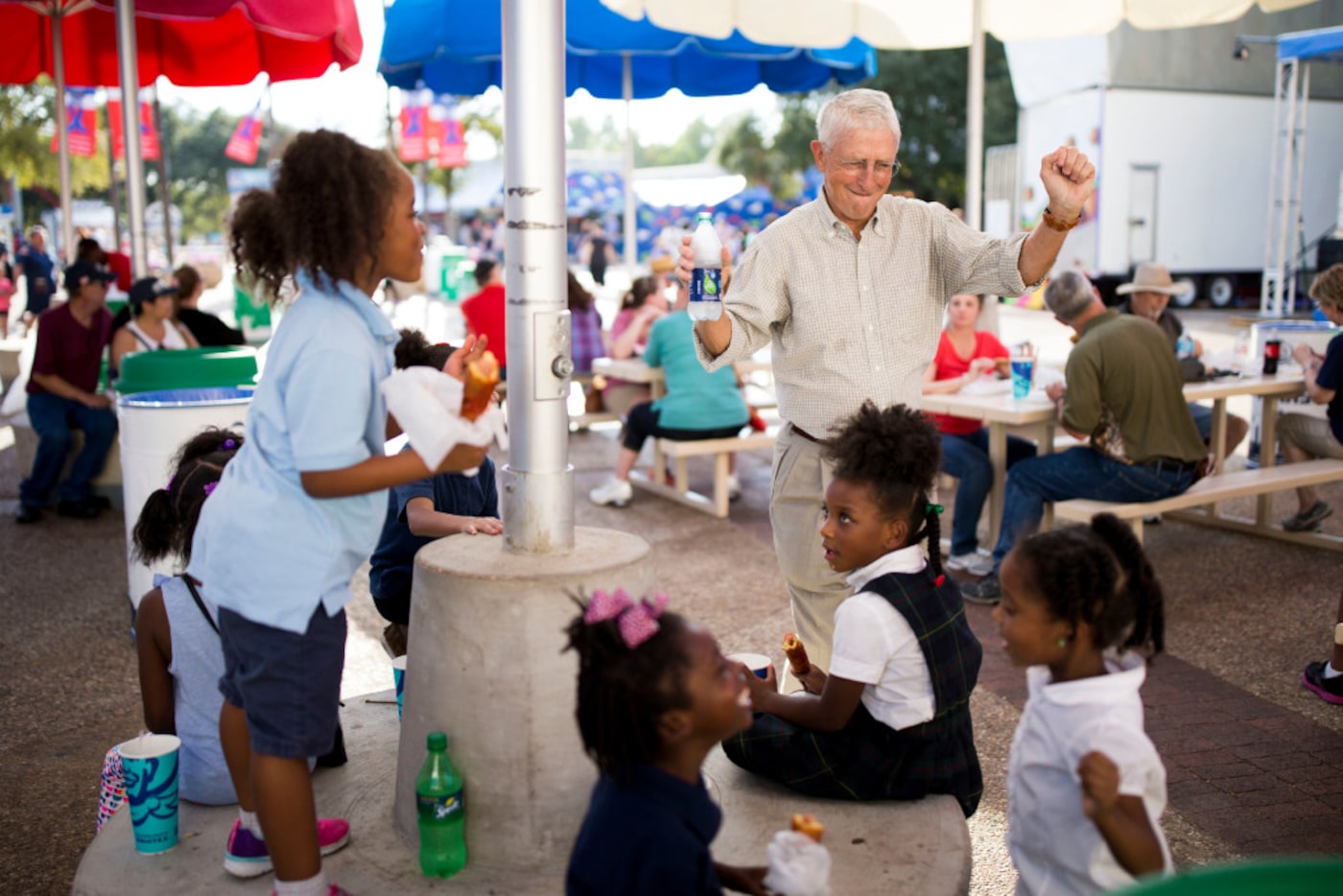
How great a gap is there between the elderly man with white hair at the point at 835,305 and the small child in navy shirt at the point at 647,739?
1507 millimetres

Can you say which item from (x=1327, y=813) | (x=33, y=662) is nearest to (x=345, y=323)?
(x=1327, y=813)

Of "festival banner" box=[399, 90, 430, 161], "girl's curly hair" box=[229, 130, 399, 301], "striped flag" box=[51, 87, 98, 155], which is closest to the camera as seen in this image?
"girl's curly hair" box=[229, 130, 399, 301]

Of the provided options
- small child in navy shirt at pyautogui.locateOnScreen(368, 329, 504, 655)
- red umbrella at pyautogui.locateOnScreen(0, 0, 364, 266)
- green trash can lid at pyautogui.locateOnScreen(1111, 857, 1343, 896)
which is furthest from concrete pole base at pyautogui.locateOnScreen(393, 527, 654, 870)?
red umbrella at pyautogui.locateOnScreen(0, 0, 364, 266)

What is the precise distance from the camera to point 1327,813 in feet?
11.8

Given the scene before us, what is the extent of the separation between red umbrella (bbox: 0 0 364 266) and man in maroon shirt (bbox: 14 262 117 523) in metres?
0.70

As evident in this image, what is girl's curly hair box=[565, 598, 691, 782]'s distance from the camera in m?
2.14

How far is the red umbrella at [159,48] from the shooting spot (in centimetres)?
886

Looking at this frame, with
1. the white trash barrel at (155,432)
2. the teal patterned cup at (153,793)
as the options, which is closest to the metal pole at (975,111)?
the white trash barrel at (155,432)

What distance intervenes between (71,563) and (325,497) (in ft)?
16.4

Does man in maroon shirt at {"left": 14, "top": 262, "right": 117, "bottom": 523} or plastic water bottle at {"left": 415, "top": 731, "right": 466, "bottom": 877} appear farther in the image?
man in maroon shirt at {"left": 14, "top": 262, "right": 117, "bottom": 523}

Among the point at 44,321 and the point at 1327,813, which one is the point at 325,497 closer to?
the point at 1327,813

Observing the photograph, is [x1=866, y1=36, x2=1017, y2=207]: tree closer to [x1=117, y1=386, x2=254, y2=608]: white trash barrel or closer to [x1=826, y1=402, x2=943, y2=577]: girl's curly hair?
[x1=117, y1=386, x2=254, y2=608]: white trash barrel

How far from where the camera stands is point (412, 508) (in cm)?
377

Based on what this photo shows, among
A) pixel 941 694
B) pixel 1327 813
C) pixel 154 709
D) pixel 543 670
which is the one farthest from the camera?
pixel 1327 813
